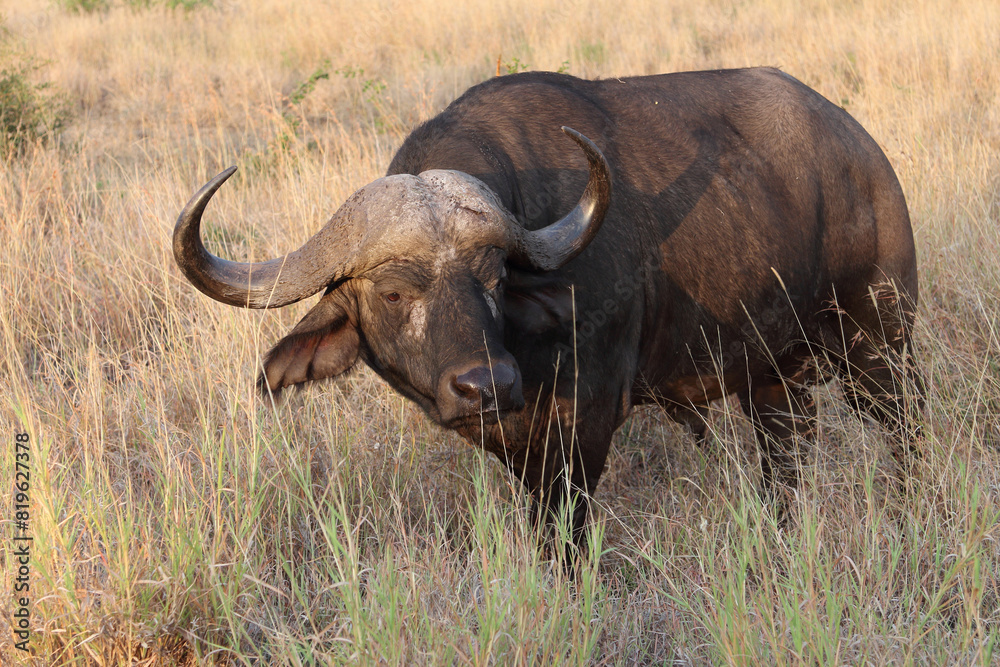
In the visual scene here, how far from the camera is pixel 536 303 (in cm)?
284

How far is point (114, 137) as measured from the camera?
8.79 m

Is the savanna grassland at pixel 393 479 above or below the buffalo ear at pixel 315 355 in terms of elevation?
below

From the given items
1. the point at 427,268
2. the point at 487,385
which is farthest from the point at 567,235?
the point at 487,385

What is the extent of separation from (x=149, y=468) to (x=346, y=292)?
1.12 metres

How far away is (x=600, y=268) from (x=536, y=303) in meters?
0.34

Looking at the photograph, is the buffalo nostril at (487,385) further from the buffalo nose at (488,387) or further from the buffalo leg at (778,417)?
the buffalo leg at (778,417)

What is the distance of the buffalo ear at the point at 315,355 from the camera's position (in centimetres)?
294

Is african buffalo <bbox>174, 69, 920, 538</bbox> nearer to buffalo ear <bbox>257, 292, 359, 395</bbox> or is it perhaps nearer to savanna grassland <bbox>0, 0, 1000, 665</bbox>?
buffalo ear <bbox>257, 292, 359, 395</bbox>

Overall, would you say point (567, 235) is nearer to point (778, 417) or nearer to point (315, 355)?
point (315, 355)

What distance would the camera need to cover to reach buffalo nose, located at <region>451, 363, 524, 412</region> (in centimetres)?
241

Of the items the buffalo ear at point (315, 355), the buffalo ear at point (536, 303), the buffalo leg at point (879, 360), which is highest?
the buffalo ear at point (536, 303)

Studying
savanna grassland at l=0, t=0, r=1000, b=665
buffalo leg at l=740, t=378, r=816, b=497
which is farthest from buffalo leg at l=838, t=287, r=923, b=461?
buffalo leg at l=740, t=378, r=816, b=497

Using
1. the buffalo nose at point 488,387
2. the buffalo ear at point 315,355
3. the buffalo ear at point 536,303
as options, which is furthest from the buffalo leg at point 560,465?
the buffalo ear at point 315,355

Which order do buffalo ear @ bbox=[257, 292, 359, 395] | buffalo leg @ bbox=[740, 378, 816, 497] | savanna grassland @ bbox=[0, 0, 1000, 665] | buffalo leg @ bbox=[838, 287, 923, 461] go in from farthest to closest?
buffalo leg @ bbox=[740, 378, 816, 497] < buffalo leg @ bbox=[838, 287, 923, 461] < buffalo ear @ bbox=[257, 292, 359, 395] < savanna grassland @ bbox=[0, 0, 1000, 665]
